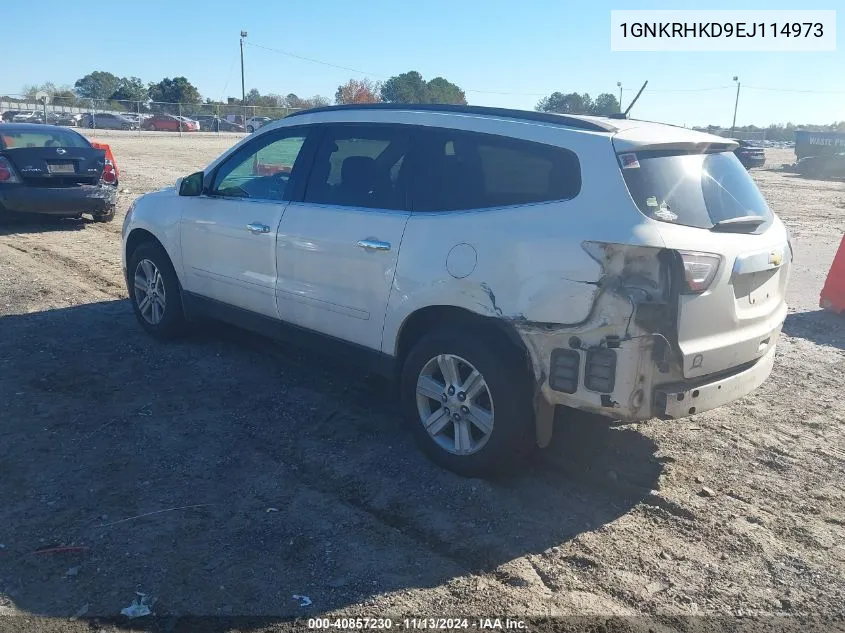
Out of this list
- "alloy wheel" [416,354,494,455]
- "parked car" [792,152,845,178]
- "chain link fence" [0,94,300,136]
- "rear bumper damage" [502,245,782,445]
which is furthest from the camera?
"chain link fence" [0,94,300,136]

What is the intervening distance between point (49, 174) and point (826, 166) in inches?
1348

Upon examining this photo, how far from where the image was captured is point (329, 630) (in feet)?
10.1

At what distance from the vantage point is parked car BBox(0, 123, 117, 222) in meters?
10.9

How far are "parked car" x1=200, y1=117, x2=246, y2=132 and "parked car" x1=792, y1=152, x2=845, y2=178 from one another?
34.8 meters

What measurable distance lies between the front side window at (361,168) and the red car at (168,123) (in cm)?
4657

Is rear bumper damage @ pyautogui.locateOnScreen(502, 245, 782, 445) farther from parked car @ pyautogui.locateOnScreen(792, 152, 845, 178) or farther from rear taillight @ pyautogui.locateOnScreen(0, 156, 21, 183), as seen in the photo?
parked car @ pyautogui.locateOnScreen(792, 152, 845, 178)

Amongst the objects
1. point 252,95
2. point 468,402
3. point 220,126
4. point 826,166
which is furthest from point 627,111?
point 252,95

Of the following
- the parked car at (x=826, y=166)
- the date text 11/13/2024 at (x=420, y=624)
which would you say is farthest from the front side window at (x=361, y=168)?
the parked car at (x=826, y=166)

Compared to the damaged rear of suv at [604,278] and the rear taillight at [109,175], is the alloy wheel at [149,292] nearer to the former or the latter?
the damaged rear of suv at [604,278]

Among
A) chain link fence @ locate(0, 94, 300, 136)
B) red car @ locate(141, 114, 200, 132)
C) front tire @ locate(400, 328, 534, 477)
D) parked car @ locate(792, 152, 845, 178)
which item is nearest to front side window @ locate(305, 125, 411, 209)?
front tire @ locate(400, 328, 534, 477)

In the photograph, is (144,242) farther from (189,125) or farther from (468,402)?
(189,125)

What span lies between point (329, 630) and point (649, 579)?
1.44 meters

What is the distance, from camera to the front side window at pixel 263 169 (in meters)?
5.45

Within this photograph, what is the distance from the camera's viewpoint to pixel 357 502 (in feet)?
13.4
